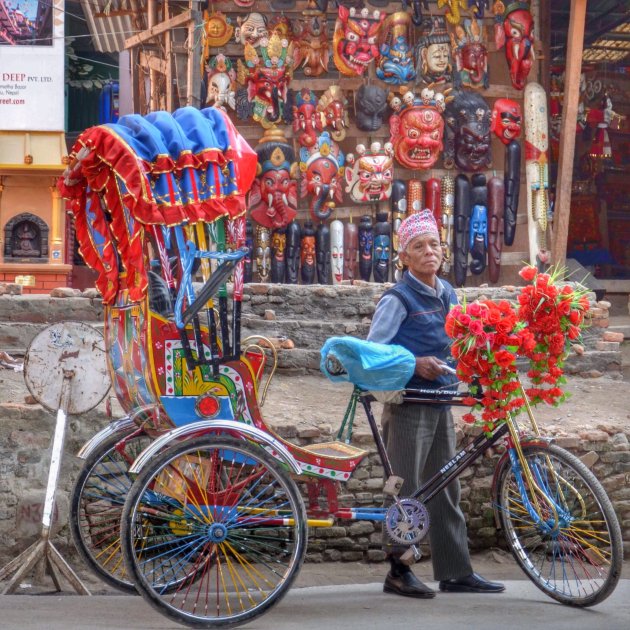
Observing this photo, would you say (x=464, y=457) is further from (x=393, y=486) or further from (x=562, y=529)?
(x=562, y=529)

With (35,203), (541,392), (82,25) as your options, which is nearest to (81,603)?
(541,392)

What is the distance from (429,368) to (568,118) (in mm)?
6869

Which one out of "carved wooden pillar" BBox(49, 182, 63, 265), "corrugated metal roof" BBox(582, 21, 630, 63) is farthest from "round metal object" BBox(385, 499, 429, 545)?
"corrugated metal roof" BBox(582, 21, 630, 63)

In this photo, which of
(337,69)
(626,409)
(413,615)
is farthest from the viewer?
(337,69)

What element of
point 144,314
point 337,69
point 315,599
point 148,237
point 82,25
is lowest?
point 315,599

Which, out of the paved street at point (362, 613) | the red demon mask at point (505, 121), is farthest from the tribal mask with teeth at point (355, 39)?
the paved street at point (362, 613)

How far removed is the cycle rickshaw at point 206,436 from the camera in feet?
14.1

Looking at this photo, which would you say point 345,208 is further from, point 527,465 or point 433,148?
point 527,465

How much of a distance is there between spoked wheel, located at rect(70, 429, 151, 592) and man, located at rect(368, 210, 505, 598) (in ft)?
3.74

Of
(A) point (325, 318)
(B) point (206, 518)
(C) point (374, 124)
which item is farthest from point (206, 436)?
(C) point (374, 124)

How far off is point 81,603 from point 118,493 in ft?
1.66

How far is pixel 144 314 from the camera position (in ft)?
A: 14.7

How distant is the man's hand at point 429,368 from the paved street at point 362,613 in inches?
37.4

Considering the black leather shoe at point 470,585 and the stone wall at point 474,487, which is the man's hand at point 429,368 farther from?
the stone wall at point 474,487
